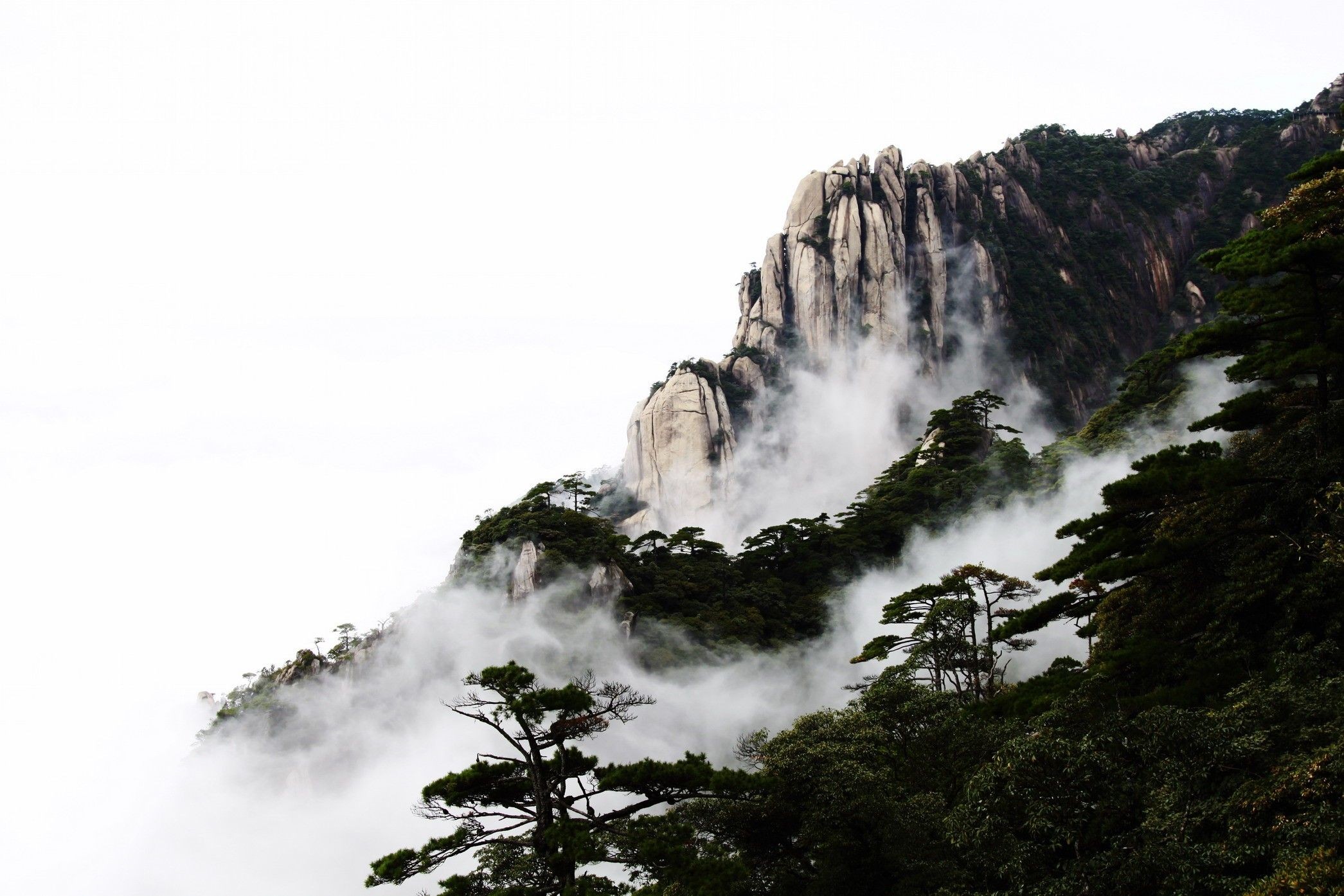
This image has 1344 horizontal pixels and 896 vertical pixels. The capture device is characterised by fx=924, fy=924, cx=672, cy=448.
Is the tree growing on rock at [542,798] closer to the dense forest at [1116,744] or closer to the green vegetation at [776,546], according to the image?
the dense forest at [1116,744]

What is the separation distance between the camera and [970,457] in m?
56.4

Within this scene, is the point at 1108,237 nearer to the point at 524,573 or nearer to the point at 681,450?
the point at 681,450

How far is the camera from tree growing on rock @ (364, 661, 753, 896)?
14625mm

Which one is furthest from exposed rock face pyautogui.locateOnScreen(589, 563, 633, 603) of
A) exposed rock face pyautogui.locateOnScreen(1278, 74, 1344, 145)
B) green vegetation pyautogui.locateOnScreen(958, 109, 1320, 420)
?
exposed rock face pyautogui.locateOnScreen(1278, 74, 1344, 145)

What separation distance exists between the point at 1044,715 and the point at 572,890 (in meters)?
7.80

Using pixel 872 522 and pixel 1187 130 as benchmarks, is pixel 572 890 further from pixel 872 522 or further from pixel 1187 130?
pixel 1187 130

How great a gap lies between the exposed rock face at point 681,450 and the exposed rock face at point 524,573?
14.4 meters

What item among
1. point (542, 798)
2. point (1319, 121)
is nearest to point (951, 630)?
point (542, 798)

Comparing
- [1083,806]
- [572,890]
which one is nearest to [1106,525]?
[1083,806]

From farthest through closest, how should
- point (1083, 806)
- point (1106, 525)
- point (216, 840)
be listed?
point (216, 840) → point (1106, 525) → point (1083, 806)

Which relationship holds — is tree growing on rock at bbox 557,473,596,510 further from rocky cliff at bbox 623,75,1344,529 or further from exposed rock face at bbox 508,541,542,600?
exposed rock face at bbox 508,541,542,600

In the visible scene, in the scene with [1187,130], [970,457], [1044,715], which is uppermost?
[1187,130]

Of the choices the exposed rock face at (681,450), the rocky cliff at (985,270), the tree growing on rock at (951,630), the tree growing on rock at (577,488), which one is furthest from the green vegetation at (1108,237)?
the tree growing on rock at (951,630)

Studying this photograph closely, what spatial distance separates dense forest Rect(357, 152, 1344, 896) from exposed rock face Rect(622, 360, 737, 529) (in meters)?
44.3
